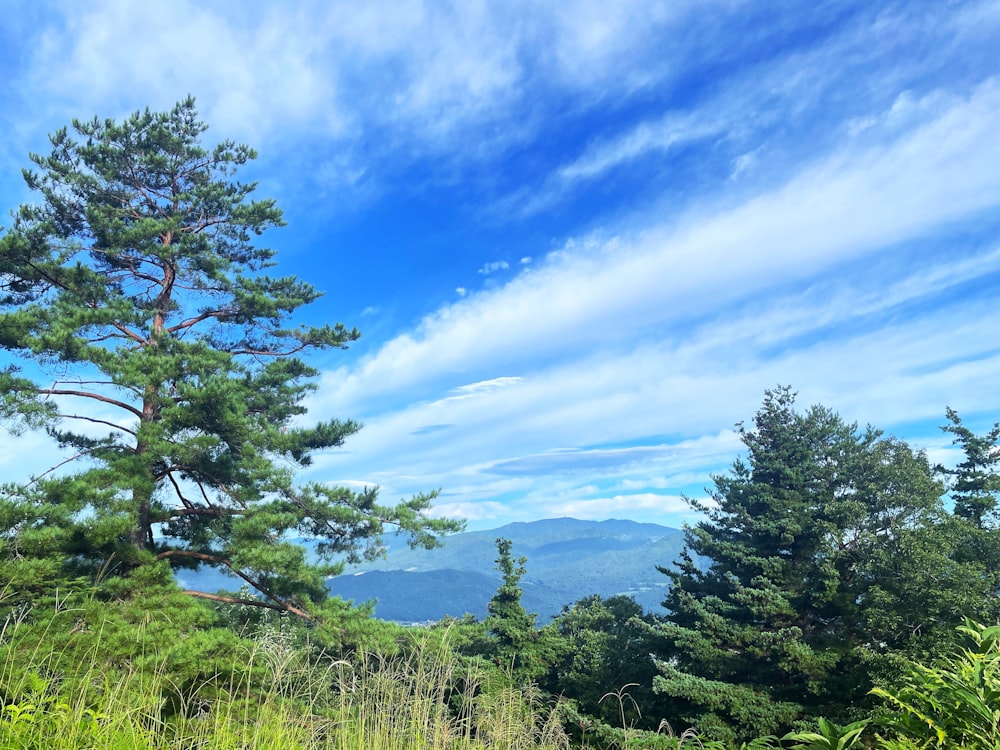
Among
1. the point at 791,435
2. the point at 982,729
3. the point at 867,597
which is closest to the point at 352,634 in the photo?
the point at 982,729

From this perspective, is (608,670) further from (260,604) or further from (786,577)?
(260,604)

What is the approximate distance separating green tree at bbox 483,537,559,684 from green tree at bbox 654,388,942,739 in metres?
5.09

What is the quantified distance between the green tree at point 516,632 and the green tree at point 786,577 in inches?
201

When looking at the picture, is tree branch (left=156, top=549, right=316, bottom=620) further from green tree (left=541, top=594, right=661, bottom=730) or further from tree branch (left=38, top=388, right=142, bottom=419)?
green tree (left=541, top=594, right=661, bottom=730)

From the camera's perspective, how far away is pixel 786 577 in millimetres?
25719

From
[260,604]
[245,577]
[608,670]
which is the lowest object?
[608,670]

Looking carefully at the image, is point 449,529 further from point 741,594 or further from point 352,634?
point 741,594

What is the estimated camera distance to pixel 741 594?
2419cm

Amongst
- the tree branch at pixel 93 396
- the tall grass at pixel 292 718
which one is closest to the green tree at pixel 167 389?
the tree branch at pixel 93 396

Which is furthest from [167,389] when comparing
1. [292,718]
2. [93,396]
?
[292,718]

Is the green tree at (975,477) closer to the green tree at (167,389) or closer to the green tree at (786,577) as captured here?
the green tree at (786,577)

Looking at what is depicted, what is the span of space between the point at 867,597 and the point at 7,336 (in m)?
28.0

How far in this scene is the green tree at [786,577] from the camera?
20734 millimetres

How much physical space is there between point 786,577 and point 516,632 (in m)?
12.6
